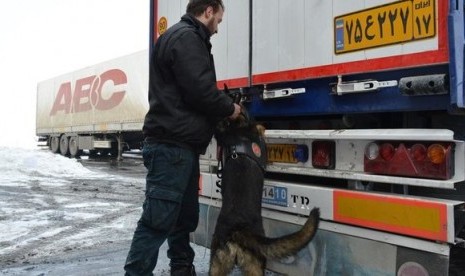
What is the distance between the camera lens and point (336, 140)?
2910 millimetres

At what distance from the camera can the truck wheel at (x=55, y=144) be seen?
27.9 metres

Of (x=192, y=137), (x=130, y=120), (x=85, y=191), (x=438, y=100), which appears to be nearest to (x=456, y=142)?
(x=438, y=100)

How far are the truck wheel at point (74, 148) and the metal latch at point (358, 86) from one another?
23.9 metres

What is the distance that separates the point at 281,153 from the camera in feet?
10.8

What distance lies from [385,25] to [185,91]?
1.25 metres

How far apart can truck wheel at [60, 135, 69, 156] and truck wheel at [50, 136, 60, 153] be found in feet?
1.97

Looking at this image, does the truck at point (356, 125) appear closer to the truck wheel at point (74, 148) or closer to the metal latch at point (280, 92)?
the metal latch at point (280, 92)

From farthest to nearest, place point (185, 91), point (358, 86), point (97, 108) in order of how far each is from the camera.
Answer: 1. point (97, 108)
2. point (185, 91)
3. point (358, 86)

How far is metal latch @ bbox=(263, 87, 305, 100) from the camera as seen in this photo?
3125 millimetres

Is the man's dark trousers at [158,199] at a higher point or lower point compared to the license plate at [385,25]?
lower

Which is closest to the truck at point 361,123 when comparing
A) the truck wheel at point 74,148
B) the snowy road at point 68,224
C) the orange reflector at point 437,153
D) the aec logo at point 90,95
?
the orange reflector at point 437,153

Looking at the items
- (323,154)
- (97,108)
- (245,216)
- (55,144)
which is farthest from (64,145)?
(323,154)

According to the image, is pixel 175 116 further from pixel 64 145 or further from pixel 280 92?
pixel 64 145

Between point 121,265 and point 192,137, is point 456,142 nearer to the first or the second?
point 192,137
